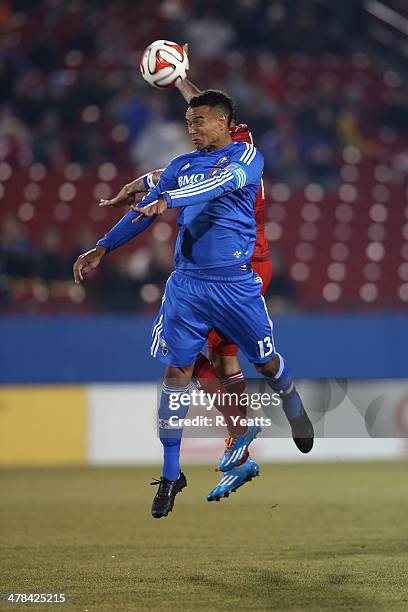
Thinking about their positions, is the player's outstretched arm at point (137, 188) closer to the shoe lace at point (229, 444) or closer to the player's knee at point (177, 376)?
the player's knee at point (177, 376)

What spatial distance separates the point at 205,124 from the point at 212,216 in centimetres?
54

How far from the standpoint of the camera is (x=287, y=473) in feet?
43.9

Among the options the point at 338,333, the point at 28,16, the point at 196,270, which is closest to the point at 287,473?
the point at 338,333

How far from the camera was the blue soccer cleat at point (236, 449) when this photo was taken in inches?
279

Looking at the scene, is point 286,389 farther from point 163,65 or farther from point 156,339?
point 163,65

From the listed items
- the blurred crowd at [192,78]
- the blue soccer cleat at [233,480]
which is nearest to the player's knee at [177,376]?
the blue soccer cleat at [233,480]

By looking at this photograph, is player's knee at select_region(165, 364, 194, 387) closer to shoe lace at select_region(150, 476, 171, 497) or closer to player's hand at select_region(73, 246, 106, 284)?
shoe lace at select_region(150, 476, 171, 497)

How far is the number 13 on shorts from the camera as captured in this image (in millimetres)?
6839

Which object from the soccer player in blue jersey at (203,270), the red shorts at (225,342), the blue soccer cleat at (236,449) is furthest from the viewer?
the red shorts at (225,342)

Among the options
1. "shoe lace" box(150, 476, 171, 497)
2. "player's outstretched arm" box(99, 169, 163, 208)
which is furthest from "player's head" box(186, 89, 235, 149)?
"shoe lace" box(150, 476, 171, 497)

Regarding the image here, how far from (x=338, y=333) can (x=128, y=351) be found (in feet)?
8.81

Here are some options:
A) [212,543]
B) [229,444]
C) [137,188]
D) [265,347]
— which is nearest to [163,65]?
[137,188]

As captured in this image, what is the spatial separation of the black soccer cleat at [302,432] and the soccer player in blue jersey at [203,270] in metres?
0.59

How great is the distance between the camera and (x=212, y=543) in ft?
26.9
